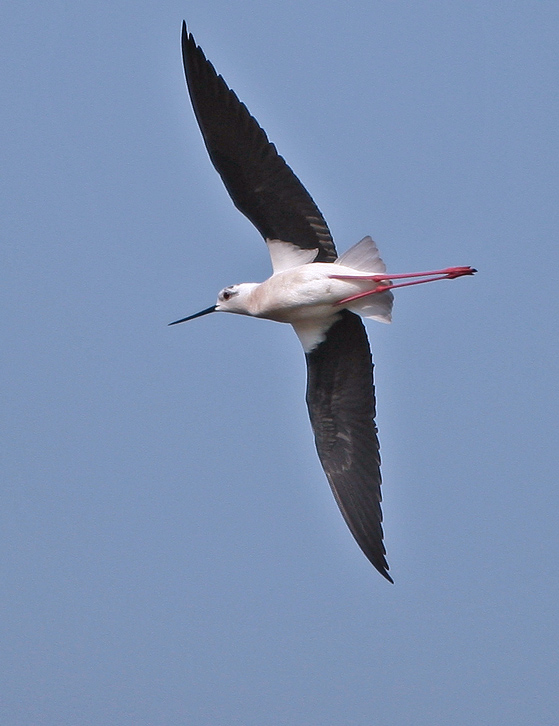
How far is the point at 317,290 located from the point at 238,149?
1023mm

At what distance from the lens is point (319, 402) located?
952cm

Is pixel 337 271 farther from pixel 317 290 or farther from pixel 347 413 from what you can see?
pixel 347 413

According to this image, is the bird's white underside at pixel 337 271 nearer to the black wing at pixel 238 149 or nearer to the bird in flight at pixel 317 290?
the bird in flight at pixel 317 290

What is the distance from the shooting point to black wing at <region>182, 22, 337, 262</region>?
895 centimetres

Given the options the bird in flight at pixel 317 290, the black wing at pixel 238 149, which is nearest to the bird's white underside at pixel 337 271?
the bird in flight at pixel 317 290

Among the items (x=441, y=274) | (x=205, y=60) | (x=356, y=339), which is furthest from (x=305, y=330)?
(x=205, y=60)

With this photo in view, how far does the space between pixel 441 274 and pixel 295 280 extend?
3.10 ft

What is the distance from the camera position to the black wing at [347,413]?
9.34m

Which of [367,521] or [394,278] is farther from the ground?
[394,278]

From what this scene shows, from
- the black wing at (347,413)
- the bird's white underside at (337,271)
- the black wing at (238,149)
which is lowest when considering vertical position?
the black wing at (347,413)

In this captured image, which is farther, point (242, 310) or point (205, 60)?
point (242, 310)

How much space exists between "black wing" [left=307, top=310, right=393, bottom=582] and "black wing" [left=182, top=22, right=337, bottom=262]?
35.3 inches

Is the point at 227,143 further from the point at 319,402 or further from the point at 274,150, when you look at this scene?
the point at 319,402

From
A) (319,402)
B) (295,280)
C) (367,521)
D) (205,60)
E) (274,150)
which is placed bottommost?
(367,521)
